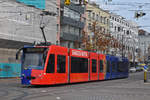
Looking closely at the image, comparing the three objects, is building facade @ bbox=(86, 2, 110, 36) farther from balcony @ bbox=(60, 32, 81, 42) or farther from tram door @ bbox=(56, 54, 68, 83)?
tram door @ bbox=(56, 54, 68, 83)

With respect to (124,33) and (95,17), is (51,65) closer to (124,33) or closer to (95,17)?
(95,17)

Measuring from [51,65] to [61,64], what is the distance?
149 cm

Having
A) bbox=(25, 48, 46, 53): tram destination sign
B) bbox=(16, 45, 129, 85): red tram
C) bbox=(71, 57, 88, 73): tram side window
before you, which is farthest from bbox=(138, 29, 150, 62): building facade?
bbox=(25, 48, 46, 53): tram destination sign

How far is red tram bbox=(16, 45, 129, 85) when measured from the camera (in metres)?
20.9

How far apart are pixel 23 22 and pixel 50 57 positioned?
66.3 ft

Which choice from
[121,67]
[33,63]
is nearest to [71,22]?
[121,67]

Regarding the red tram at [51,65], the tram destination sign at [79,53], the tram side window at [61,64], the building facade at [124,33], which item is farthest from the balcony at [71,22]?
the tram side window at [61,64]

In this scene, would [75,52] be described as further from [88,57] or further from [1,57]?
[1,57]

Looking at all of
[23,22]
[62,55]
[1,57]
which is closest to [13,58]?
[1,57]

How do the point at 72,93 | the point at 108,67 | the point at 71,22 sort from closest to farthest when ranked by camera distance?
the point at 72,93 → the point at 108,67 → the point at 71,22

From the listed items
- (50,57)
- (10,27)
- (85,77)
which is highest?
(10,27)

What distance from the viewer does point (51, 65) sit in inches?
848

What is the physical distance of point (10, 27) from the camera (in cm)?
3803

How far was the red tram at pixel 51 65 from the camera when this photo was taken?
68.5 ft
